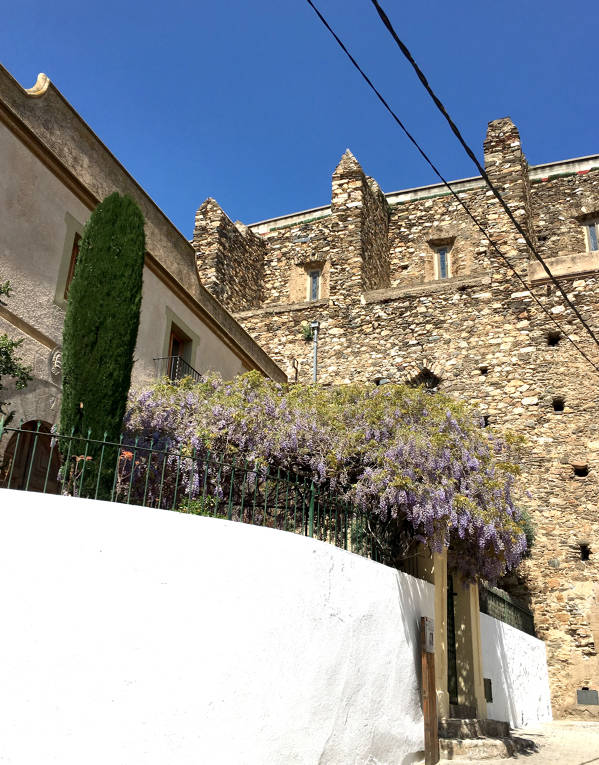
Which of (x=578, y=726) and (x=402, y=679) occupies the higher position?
(x=402, y=679)

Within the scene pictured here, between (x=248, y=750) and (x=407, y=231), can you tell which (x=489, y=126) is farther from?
(x=248, y=750)

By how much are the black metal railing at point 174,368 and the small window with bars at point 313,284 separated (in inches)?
319

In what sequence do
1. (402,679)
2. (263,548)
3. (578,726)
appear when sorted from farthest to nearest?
(578,726) < (402,679) < (263,548)

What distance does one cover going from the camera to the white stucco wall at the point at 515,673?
1030cm

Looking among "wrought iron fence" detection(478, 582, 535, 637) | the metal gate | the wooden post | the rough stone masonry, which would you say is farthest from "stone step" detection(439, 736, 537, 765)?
the rough stone masonry

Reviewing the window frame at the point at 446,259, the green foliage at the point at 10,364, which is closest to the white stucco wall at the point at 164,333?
A: the green foliage at the point at 10,364

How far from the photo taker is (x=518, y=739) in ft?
30.1

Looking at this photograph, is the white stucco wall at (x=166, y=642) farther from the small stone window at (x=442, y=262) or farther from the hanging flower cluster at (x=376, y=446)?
the small stone window at (x=442, y=262)

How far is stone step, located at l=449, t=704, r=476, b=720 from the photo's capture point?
8.90 metres

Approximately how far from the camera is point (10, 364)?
24.4 feet

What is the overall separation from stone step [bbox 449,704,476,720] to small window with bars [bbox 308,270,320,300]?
1185cm

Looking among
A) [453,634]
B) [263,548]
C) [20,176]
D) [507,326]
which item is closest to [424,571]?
[453,634]

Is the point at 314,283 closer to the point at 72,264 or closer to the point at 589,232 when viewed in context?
the point at 589,232

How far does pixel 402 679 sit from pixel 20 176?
657 cm
